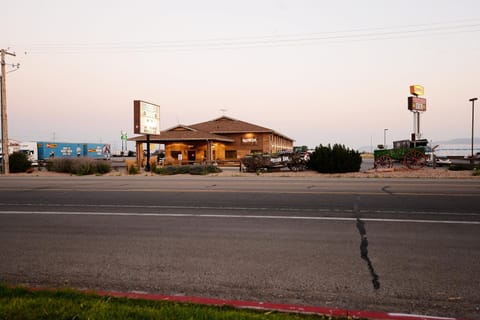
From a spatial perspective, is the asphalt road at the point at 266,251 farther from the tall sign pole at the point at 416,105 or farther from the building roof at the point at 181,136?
the tall sign pole at the point at 416,105

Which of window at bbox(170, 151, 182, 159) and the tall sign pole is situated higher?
the tall sign pole

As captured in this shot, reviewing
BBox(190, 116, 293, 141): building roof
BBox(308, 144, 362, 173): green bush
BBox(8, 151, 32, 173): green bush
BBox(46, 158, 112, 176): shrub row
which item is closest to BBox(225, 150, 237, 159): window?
BBox(190, 116, 293, 141): building roof

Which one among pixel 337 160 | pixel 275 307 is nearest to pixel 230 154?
pixel 337 160

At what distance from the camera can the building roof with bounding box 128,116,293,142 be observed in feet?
129

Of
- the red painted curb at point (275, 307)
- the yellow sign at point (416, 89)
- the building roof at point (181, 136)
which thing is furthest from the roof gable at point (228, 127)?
the red painted curb at point (275, 307)

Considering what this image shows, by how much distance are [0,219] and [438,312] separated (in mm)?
9671

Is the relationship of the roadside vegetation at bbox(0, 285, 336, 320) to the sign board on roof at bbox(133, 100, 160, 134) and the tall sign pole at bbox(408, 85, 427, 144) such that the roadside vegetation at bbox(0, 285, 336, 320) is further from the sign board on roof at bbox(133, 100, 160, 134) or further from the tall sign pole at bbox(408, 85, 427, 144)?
the tall sign pole at bbox(408, 85, 427, 144)

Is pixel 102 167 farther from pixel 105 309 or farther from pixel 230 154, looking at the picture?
pixel 105 309

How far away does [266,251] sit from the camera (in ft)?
18.6

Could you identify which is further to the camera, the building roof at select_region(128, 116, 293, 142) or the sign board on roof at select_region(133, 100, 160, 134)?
the building roof at select_region(128, 116, 293, 142)

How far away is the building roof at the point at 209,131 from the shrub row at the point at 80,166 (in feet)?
34.6

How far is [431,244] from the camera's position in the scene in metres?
5.94

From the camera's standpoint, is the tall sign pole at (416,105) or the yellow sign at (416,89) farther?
the yellow sign at (416,89)

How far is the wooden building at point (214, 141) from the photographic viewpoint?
39812 mm
